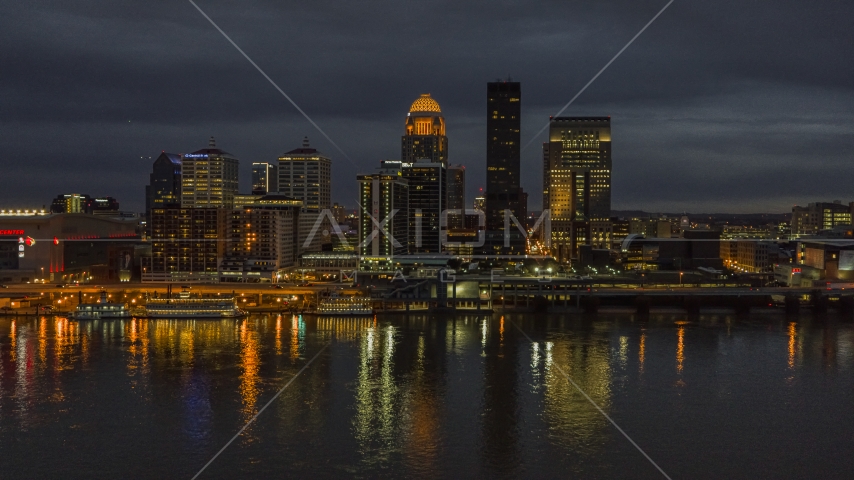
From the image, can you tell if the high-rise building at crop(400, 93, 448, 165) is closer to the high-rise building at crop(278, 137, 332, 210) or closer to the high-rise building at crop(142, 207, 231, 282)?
the high-rise building at crop(278, 137, 332, 210)

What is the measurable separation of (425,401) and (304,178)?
146 ft

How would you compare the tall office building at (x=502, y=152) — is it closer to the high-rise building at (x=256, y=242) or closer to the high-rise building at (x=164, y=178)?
the high-rise building at (x=256, y=242)

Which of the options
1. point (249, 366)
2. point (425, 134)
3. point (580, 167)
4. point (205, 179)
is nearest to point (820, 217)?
point (580, 167)

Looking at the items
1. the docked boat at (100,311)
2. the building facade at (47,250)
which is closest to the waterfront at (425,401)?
the docked boat at (100,311)

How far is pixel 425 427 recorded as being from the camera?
38.2ft

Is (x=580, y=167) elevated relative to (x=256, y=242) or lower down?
elevated

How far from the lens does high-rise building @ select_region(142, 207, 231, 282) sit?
32.5 m

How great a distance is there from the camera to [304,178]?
56281 millimetres

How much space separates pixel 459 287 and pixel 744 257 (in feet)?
67.8

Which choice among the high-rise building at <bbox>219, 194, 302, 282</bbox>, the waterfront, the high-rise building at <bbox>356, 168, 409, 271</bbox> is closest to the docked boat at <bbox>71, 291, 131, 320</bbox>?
the waterfront

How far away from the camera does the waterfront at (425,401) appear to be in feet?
33.9

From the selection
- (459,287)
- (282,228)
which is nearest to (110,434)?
(459,287)

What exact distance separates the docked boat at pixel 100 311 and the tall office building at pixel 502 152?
98.0 feet

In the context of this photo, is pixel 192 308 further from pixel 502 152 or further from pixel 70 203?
pixel 70 203
